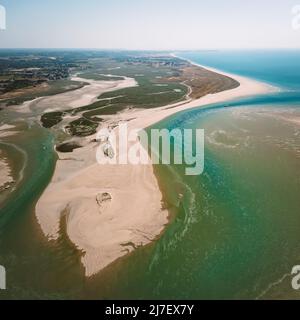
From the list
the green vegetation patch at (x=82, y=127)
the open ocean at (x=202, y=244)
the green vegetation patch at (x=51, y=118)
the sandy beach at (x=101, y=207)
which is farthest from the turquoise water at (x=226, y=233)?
the green vegetation patch at (x=51, y=118)

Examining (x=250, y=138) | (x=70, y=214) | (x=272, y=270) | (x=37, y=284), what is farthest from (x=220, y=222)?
(x=250, y=138)

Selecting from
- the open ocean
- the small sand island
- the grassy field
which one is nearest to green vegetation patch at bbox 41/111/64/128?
the grassy field

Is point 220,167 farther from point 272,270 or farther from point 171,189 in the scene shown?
point 272,270

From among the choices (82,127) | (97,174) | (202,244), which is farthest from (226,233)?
(82,127)

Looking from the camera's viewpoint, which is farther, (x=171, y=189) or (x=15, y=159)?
(x=15, y=159)

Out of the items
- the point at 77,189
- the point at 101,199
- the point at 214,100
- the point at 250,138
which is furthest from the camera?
the point at 214,100

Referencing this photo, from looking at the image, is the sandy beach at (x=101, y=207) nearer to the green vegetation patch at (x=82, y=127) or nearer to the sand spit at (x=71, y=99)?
the green vegetation patch at (x=82, y=127)
